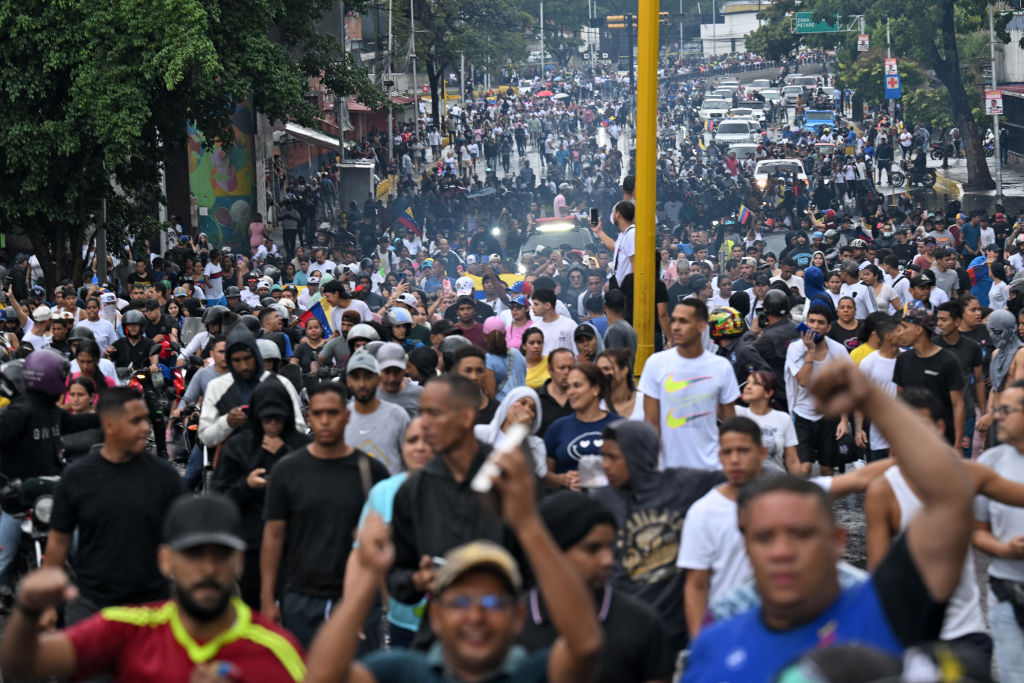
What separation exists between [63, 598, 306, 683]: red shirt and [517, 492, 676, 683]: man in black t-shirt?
71 cm

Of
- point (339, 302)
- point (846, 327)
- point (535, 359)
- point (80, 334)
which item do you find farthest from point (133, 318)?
point (846, 327)

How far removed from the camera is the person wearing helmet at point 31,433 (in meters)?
8.68

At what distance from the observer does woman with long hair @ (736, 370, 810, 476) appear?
8.49m

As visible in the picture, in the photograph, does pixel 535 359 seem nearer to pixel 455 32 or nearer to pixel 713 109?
pixel 455 32

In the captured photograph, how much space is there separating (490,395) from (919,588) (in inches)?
249

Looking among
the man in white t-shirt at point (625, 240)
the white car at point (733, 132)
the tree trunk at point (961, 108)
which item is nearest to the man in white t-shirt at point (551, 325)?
the man in white t-shirt at point (625, 240)

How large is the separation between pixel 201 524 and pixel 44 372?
4.93 meters

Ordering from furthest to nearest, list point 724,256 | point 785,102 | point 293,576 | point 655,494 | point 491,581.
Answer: point 785,102 → point 724,256 → point 293,576 → point 655,494 → point 491,581

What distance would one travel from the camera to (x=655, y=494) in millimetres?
6082

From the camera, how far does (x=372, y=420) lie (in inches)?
305

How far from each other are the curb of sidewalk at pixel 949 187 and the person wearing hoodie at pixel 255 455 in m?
40.1

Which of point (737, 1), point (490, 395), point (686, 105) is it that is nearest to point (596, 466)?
point (490, 395)

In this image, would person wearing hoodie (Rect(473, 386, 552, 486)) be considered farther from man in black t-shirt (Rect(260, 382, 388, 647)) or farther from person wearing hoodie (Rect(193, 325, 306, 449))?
man in black t-shirt (Rect(260, 382, 388, 647))

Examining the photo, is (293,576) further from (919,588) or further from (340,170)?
(340,170)
